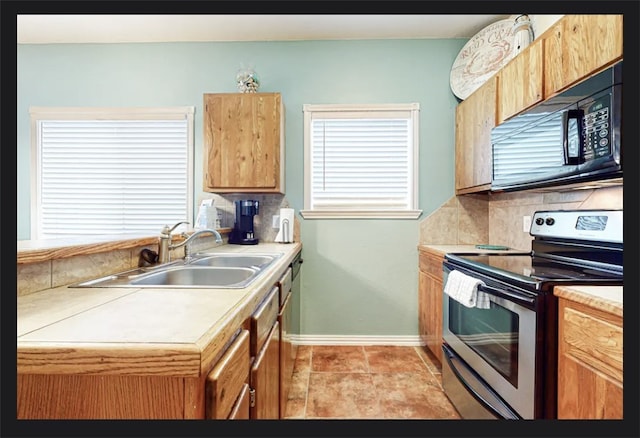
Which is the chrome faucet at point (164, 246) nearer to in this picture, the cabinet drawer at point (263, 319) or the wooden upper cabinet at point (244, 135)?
the cabinet drawer at point (263, 319)

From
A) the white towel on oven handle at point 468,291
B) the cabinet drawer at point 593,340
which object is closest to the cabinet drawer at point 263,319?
the white towel on oven handle at point 468,291

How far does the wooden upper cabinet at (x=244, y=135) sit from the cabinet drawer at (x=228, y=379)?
1.72m

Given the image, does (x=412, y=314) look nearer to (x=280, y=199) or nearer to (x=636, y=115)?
(x=280, y=199)

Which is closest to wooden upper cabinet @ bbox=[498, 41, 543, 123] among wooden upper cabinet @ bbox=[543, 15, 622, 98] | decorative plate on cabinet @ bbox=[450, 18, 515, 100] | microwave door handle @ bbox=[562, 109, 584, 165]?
wooden upper cabinet @ bbox=[543, 15, 622, 98]

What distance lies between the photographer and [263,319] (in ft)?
3.62

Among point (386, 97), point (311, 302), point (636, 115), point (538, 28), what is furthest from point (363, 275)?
point (538, 28)

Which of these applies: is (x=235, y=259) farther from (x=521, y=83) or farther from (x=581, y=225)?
(x=521, y=83)

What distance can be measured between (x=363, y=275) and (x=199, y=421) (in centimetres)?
227

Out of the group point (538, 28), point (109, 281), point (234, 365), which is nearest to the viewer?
point (234, 365)

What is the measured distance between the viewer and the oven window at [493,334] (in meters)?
1.29

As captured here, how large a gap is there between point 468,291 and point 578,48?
3.93 ft

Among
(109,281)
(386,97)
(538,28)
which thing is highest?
(538,28)

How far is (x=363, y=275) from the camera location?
2.75 metres

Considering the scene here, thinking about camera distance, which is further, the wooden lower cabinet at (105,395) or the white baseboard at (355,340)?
the white baseboard at (355,340)
